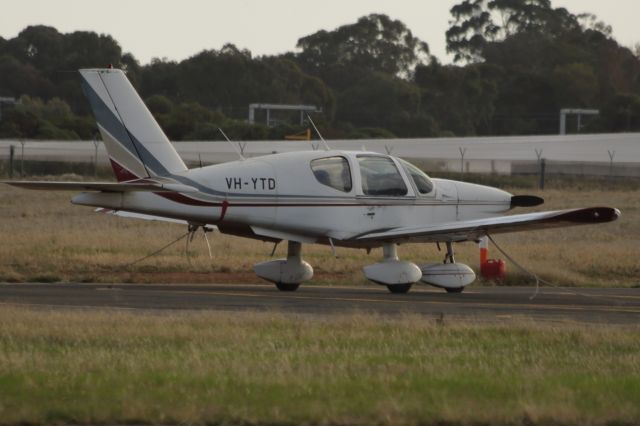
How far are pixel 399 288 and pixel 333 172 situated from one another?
196 cm

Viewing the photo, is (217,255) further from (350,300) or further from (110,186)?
(350,300)

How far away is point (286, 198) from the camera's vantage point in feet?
65.8

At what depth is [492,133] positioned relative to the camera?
10362 cm

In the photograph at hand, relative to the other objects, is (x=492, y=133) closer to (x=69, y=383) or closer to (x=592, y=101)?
(x=592, y=101)

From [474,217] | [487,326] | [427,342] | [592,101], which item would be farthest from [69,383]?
[592,101]

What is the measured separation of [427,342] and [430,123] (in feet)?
283

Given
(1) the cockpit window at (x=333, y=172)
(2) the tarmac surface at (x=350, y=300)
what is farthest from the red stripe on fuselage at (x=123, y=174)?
(1) the cockpit window at (x=333, y=172)

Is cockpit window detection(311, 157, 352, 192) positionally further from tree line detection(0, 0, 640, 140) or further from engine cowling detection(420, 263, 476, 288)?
tree line detection(0, 0, 640, 140)

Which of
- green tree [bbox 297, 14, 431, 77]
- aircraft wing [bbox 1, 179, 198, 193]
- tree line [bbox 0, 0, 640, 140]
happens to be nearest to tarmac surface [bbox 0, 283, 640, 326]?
aircraft wing [bbox 1, 179, 198, 193]

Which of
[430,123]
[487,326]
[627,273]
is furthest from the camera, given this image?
[430,123]

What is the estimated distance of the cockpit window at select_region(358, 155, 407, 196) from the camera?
20.7m

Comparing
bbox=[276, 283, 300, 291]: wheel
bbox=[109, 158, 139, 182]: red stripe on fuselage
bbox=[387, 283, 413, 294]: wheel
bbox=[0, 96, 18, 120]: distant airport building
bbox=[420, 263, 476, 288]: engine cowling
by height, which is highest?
bbox=[0, 96, 18, 120]: distant airport building

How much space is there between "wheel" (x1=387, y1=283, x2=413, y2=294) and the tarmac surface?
0.11m

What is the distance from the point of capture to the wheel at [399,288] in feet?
66.5
